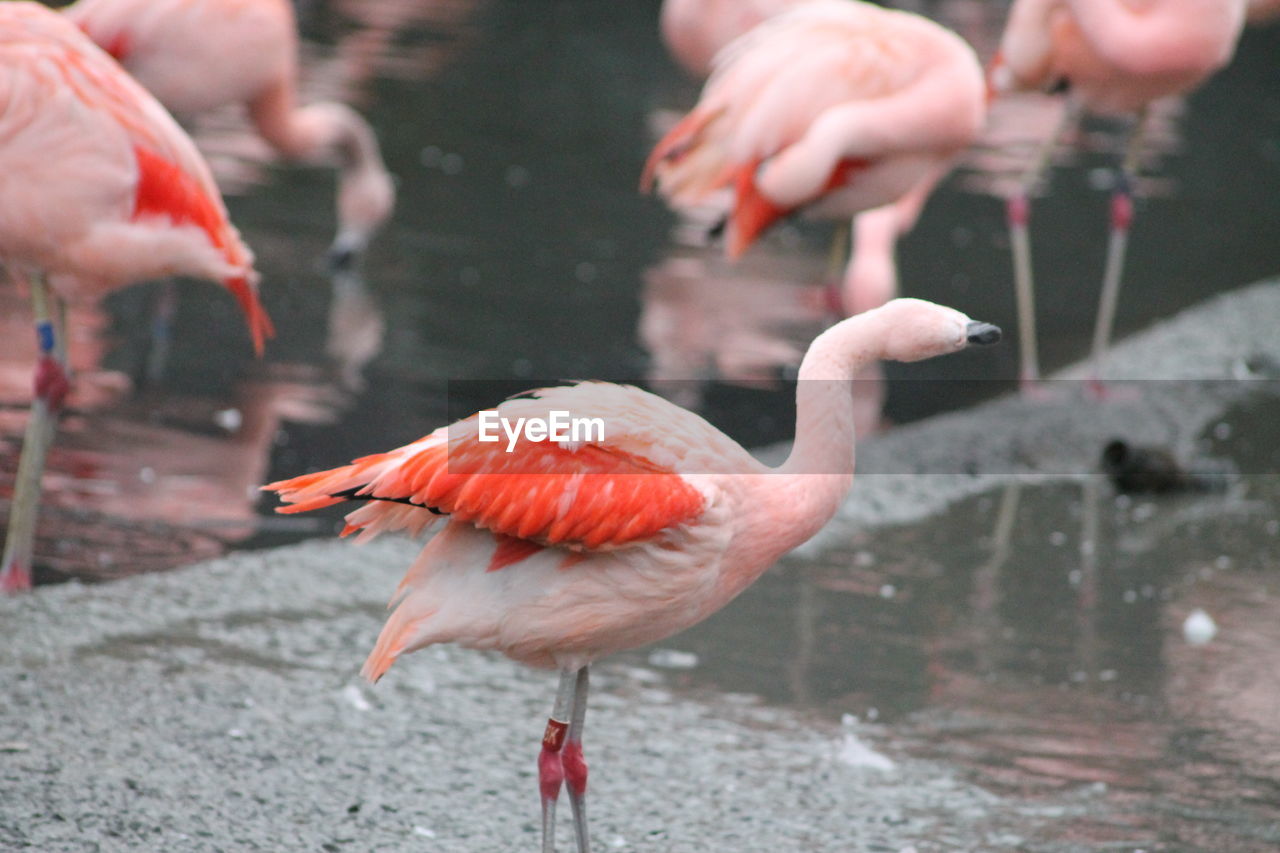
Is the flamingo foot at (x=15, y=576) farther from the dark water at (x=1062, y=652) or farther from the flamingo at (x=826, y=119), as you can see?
the flamingo at (x=826, y=119)

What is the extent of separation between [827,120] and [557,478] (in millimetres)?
3519

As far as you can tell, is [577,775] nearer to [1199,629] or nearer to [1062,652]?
[1062,652]

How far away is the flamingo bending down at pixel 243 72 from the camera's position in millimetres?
6578

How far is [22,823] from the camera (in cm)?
323

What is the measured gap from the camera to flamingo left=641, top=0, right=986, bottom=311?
613 centimetres

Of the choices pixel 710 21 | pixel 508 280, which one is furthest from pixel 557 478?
pixel 710 21

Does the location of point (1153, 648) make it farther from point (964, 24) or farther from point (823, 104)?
point (964, 24)

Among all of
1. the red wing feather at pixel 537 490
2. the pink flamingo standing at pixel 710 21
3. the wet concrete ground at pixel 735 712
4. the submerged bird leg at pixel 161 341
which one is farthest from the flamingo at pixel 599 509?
the pink flamingo standing at pixel 710 21

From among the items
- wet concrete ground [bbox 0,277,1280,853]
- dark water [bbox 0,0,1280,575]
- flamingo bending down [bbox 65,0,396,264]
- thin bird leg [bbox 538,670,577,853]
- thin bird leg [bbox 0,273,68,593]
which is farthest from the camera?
flamingo bending down [bbox 65,0,396,264]

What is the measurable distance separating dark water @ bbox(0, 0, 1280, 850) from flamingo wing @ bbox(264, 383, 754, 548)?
1400mm

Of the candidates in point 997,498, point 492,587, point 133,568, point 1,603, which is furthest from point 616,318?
point 492,587

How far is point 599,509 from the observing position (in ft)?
9.39

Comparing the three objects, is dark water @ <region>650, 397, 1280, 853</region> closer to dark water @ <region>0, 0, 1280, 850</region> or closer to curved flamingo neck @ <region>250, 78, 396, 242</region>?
dark water @ <region>0, 0, 1280, 850</region>

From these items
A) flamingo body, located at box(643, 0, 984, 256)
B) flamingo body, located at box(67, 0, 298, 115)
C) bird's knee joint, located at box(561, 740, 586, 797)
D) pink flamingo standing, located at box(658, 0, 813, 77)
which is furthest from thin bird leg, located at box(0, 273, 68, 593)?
pink flamingo standing, located at box(658, 0, 813, 77)
